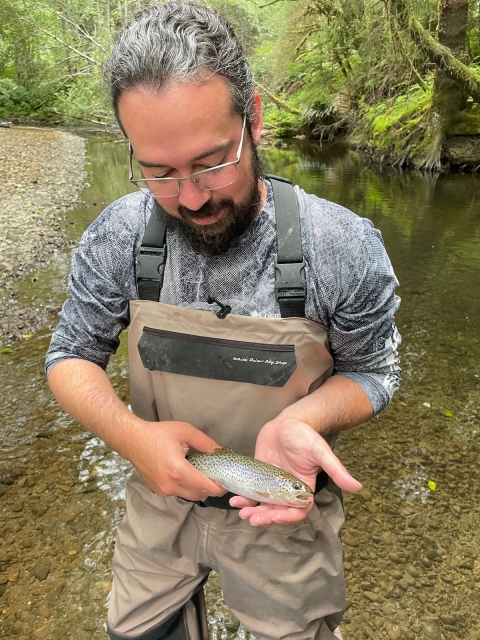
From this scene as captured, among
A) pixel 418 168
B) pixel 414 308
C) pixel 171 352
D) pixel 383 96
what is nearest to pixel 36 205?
pixel 414 308

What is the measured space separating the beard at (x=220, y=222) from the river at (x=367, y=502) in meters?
1.83

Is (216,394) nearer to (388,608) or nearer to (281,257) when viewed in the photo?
(281,257)

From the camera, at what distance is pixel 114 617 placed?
172 centimetres

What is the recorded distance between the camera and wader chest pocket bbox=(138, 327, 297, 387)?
152 cm

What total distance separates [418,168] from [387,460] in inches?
463

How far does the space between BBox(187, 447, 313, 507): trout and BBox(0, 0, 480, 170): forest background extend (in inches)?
45.7

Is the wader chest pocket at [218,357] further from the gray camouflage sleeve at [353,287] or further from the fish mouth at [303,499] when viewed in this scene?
the fish mouth at [303,499]

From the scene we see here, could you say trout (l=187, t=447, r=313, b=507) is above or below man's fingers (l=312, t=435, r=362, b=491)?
below

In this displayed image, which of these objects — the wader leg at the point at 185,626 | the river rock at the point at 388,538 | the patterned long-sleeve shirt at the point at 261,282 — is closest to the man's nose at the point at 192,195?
the patterned long-sleeve shirt at the point at 261,282

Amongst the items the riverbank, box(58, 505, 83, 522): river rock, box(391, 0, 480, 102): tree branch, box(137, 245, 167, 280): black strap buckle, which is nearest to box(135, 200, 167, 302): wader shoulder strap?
box(137, 245, 167, 280): black strap buckle

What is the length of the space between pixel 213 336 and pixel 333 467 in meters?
0.55

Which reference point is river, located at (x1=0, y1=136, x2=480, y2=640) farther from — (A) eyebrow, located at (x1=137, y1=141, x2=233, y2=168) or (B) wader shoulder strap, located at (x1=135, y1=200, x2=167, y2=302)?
(A) eyebrow, located at (x1=137, y1=141, x2=233, y2=168)

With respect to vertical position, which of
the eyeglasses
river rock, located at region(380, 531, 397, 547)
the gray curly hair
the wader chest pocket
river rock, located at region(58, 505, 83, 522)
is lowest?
river rock, located at region(58, 505, 83, 522)

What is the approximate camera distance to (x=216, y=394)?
1.59 m
